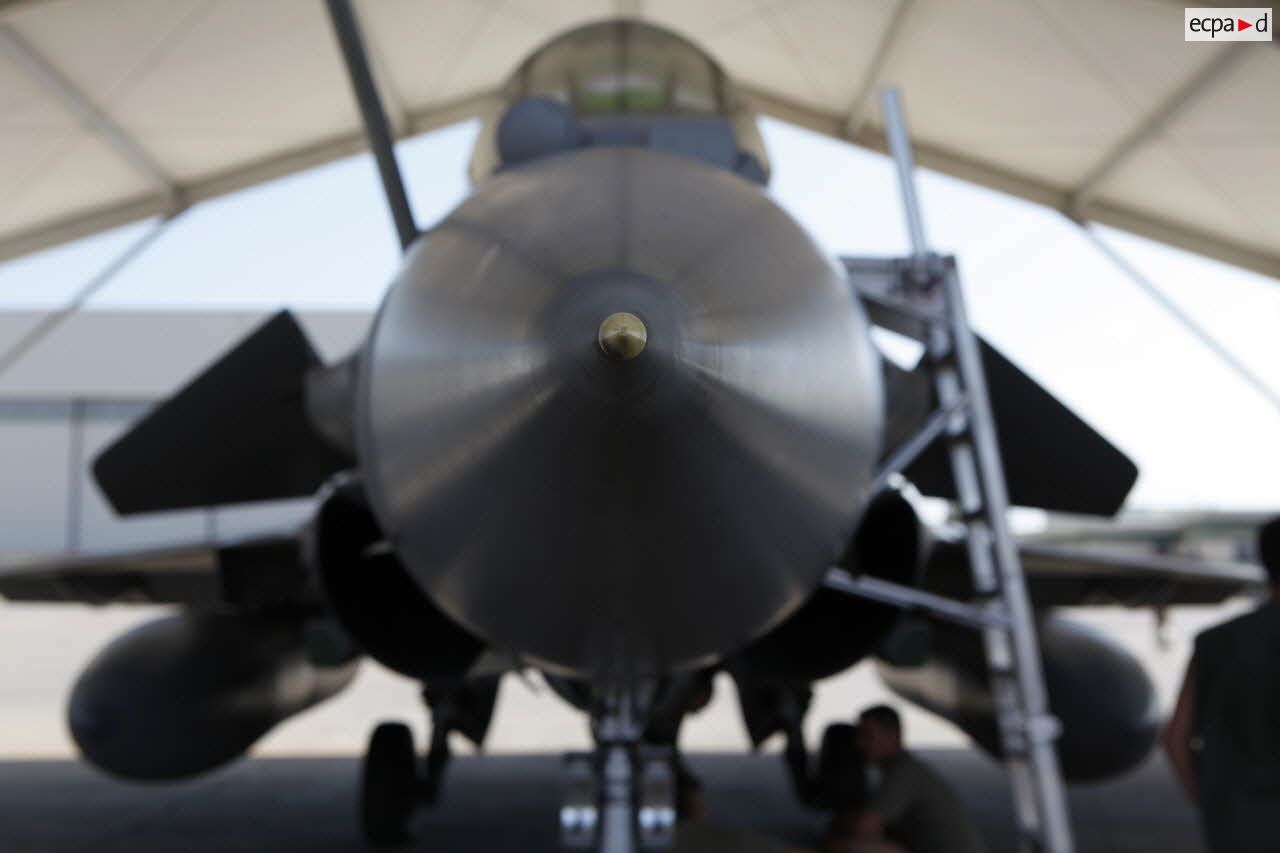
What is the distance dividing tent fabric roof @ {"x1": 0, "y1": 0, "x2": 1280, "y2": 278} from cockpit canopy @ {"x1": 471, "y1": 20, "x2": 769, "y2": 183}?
4305mm

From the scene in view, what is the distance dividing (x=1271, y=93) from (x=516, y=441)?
24.3 ft

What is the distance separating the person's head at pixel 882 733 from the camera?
143 inches

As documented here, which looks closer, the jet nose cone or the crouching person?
the jet nose cone

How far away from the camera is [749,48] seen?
9.57 meters

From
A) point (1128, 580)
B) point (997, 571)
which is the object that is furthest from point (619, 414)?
point (1128, 580)

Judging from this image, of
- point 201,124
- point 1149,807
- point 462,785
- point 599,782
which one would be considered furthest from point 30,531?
point 599,782

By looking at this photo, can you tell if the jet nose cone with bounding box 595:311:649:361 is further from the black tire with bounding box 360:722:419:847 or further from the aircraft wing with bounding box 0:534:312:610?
the black tire with bounding box 360:722:419:847

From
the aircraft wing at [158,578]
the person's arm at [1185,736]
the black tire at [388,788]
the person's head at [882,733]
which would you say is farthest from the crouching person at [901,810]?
the black tire at [388,788]

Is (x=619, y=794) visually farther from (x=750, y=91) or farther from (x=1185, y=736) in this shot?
(x=750, y=91)

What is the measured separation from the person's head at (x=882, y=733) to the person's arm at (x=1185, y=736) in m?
1.00

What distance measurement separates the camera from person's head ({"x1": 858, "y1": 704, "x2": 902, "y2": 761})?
363cm

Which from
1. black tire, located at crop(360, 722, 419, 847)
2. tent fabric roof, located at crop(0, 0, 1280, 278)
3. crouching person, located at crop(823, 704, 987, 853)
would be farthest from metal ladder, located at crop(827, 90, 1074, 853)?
tent fabric roof, located at crop(0, 0, 1280, 278)

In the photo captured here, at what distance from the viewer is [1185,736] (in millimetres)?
2742

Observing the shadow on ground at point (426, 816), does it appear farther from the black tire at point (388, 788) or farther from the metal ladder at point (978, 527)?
the metal ladder at point (978, 527)
